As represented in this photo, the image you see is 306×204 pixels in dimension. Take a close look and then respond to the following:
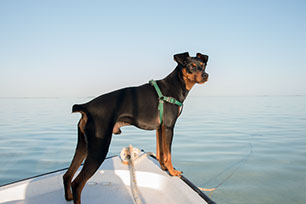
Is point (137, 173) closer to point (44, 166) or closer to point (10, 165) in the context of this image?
point (44, 166)

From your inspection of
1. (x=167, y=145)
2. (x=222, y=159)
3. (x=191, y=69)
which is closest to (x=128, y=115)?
(x=167, y=145)

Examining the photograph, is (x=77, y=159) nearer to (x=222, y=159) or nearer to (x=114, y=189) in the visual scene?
(x=114, y=189)

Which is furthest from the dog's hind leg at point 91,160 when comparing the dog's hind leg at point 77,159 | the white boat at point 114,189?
the white boat at point 114,189

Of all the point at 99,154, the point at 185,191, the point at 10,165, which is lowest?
the point at 10,165

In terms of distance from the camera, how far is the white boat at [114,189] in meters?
2.10

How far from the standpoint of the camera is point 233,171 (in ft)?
16.6

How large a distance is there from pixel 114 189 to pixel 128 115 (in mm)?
987

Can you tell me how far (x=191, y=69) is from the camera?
2287mm

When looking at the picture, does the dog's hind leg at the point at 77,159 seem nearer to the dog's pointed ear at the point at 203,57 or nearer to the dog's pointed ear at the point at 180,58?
the dog's pointed ear at the point at 180,58

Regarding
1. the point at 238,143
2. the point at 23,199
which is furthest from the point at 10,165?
the point at 238,143

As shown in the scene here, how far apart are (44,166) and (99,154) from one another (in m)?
4.98

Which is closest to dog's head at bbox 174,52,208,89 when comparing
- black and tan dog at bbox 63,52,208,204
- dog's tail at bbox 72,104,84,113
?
A: black and tan dog at bbox 63,52,208,204

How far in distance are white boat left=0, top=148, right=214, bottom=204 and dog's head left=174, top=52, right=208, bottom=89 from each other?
1.14m

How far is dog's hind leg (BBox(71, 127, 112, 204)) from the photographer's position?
5.81 ft
